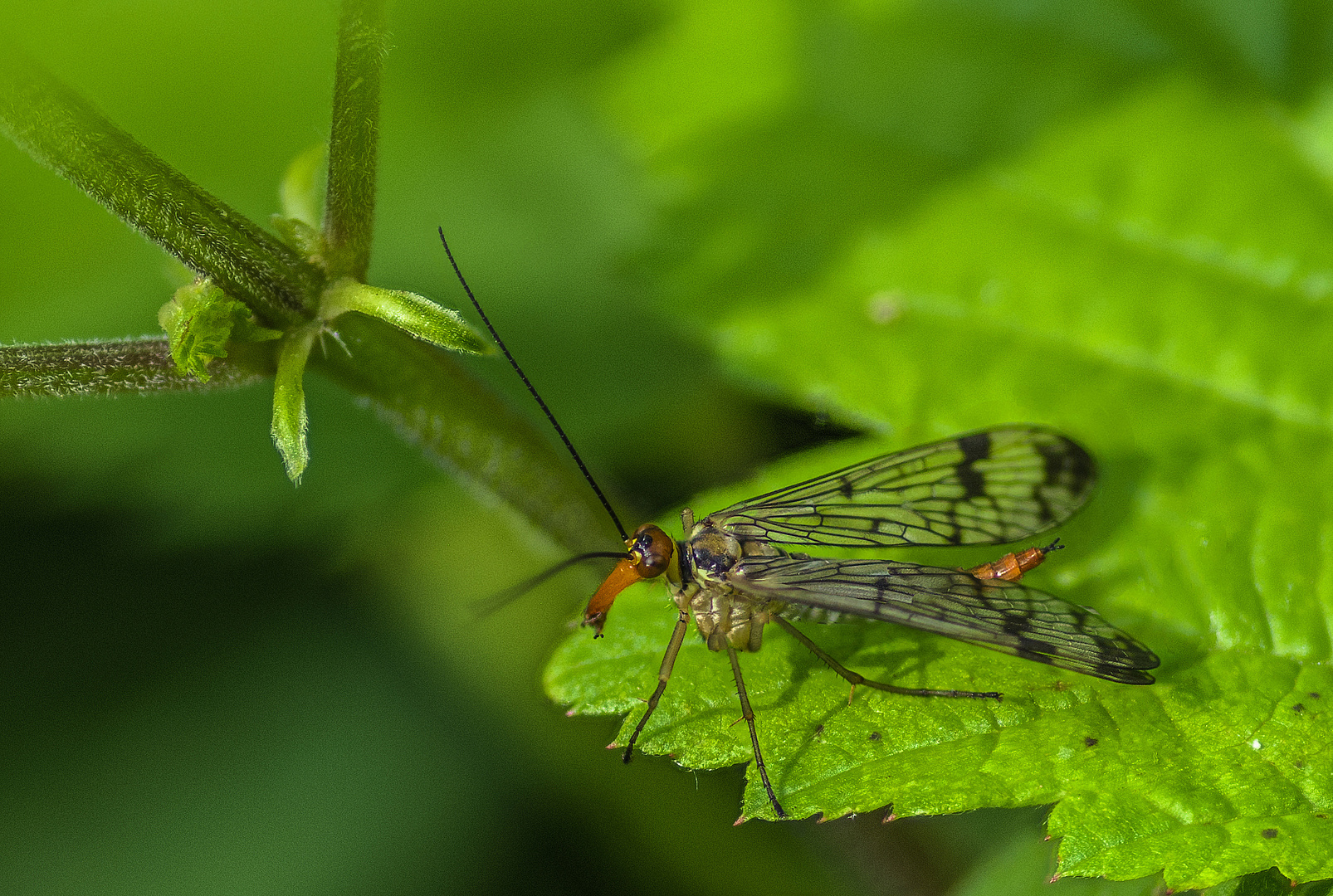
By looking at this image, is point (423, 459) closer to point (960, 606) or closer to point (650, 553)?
point (650, 553)

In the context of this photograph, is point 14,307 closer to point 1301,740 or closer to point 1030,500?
point 1030,500

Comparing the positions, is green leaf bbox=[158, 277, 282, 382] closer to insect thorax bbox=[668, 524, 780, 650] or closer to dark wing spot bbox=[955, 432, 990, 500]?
insect thorax bbox=[668, 524, 780, 650]

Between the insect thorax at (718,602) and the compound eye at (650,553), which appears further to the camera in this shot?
the compound eye at (650,553)

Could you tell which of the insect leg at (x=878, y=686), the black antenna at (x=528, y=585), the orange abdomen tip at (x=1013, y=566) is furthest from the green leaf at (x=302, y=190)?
the orange abdomen tip at (x=1013, y=566)

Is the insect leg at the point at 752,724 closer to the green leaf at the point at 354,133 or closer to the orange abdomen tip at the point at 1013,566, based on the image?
the orange abdomen tip at the point at 1013,566

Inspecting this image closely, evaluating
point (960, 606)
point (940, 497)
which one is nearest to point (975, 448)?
point (940, 497)

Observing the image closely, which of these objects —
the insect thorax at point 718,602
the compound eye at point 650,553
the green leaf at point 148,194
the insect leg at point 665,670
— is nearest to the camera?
the green leaf at point 148,194
